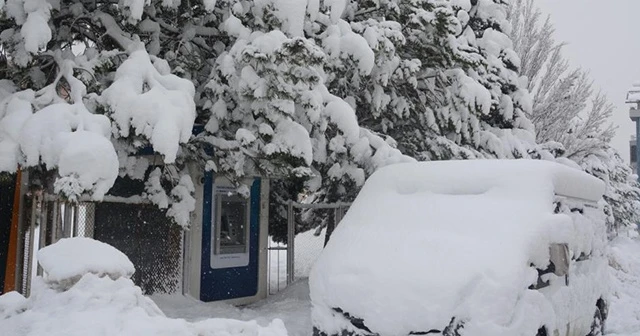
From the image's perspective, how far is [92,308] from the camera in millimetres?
3893

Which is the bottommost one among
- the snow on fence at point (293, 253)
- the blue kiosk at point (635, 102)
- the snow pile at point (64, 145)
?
the snow on fence at point (293, 253)

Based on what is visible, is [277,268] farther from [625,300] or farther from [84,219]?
[625,300]

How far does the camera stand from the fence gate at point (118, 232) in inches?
327

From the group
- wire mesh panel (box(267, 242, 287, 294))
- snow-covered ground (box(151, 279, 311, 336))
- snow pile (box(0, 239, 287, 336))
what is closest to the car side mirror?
snow pile (box(0, 239, 287, 336))

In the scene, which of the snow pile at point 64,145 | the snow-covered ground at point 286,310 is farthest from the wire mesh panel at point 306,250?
the snow pile at point 64,145

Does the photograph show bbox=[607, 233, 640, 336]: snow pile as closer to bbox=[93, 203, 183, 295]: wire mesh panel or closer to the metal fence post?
the metal fence post

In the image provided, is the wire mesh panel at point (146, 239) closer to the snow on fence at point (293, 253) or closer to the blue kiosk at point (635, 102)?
the snow on fence at point (293, 253)

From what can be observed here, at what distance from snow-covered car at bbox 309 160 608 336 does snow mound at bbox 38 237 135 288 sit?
6.21ft

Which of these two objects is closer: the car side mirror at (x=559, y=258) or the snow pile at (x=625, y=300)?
the car side mirror at (x=559, y=258)

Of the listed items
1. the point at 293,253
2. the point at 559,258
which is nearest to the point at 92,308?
the point at 559,258

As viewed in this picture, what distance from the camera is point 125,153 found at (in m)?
8.26

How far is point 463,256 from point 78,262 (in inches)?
115

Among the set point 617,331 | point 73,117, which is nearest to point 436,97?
point 617,331

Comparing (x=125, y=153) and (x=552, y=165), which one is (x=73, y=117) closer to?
(x=125, y=153)
